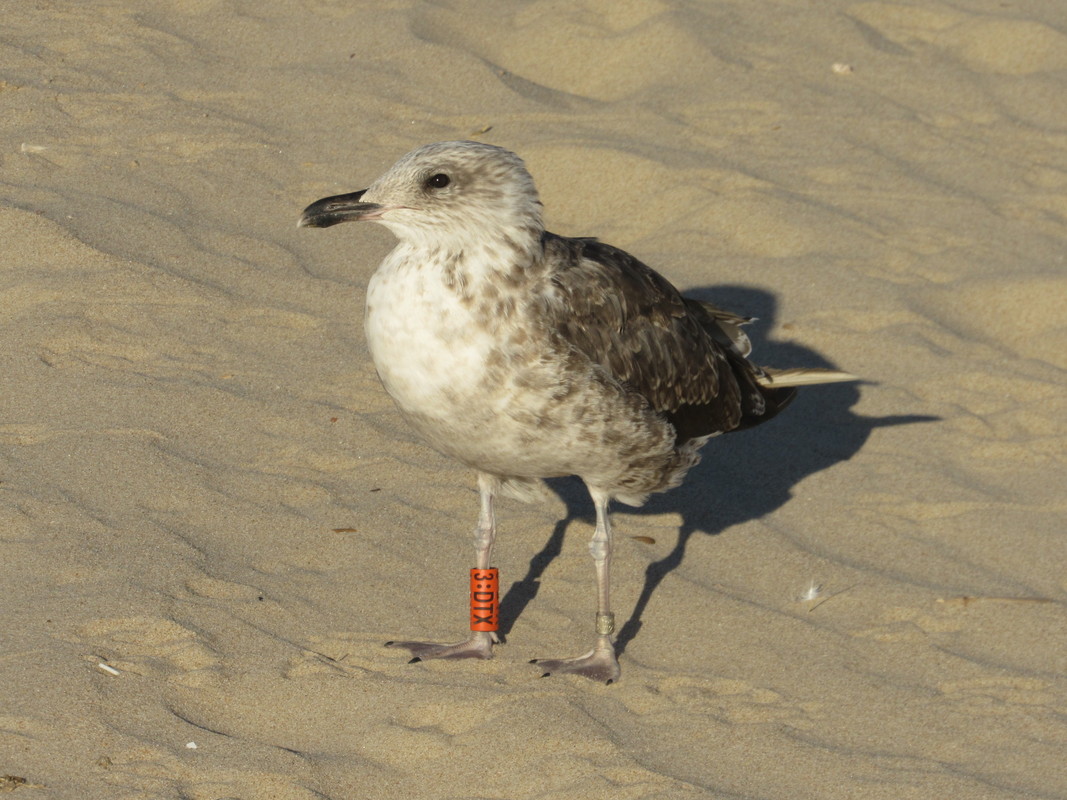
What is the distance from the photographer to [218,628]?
5375 mm

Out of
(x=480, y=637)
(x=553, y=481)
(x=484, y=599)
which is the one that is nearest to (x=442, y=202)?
(x=484, y=599)

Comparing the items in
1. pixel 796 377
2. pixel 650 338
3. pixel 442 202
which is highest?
pixel 442 202

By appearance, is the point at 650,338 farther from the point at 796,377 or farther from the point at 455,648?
the point at 455,648

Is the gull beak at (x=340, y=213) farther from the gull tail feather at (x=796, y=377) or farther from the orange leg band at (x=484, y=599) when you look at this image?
the gull tail feather at (x=796, y=377)

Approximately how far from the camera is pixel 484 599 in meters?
5.66

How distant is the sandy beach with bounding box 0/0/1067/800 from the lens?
5.06 metres

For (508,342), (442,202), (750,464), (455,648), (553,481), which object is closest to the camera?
(508,342)

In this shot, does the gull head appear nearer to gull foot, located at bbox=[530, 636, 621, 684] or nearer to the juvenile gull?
the juvenile gull

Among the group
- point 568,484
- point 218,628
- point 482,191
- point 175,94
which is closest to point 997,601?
point 568,484

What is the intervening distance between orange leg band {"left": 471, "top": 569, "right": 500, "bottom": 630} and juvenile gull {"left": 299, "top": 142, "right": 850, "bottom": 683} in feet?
0.22

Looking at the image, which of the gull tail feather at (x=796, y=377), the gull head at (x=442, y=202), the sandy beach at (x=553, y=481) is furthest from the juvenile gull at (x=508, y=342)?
the gull tail feather at (x=796, y=377)

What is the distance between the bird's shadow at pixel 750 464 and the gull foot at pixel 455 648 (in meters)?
0.35

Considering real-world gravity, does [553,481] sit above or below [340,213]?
below

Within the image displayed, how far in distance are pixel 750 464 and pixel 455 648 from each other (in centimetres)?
263
